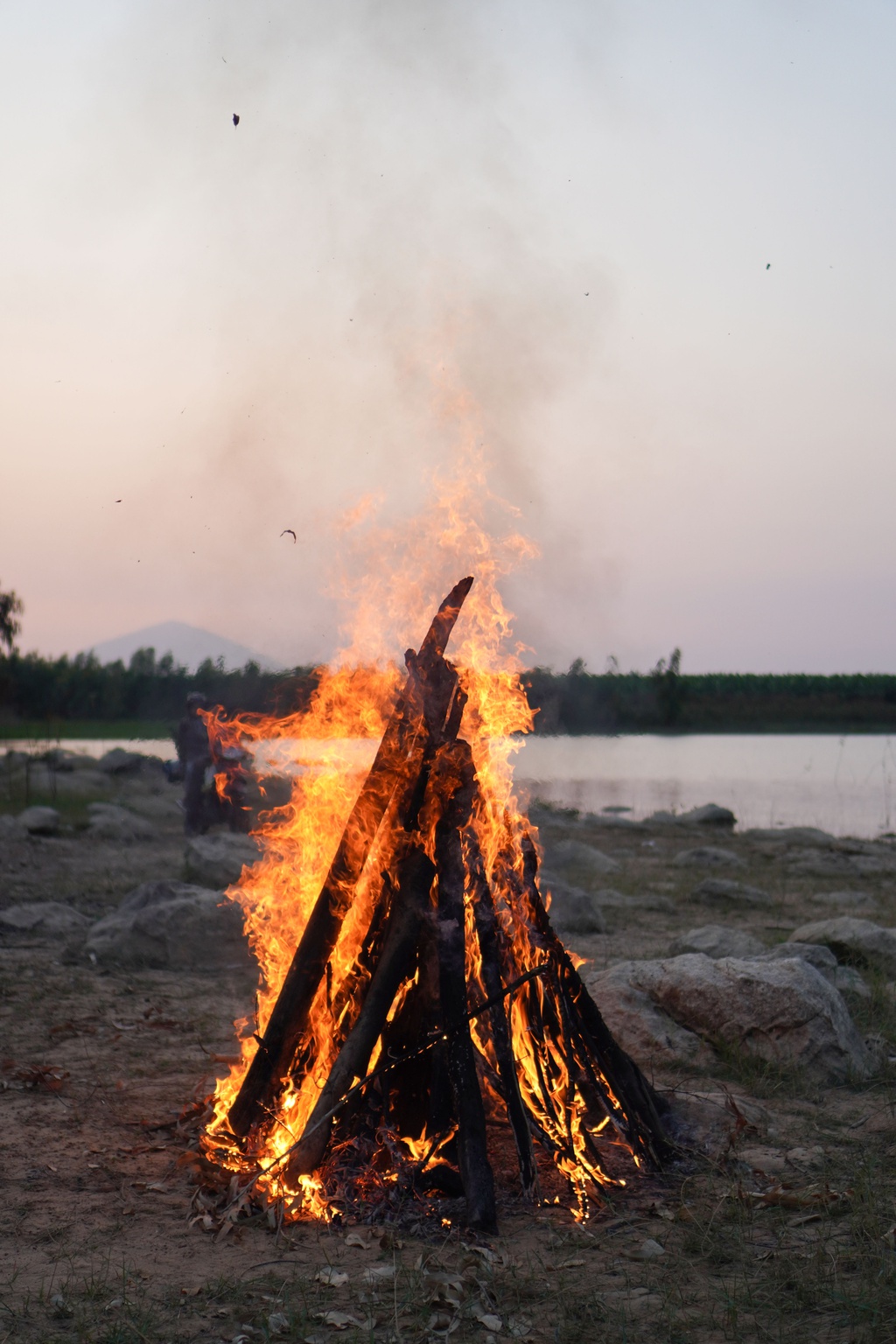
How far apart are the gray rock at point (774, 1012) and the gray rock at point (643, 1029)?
133 millimetres

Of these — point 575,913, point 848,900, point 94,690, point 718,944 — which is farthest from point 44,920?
point 94,690

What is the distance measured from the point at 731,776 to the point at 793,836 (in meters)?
17.0

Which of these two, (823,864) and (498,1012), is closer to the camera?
(498,1012)

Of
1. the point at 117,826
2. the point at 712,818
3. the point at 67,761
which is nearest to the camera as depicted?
the point at 117,826

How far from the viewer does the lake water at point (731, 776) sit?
26.4 m

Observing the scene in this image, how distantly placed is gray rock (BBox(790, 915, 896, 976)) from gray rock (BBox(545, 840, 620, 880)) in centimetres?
583

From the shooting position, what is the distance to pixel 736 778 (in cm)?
3553

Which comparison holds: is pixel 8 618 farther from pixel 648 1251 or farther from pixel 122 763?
pixel 648 1251

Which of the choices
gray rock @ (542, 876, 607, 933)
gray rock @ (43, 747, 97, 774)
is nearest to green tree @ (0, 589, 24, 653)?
gray rock @ (43, 747, 97, 774)

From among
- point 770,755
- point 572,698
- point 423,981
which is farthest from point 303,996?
point 770,755

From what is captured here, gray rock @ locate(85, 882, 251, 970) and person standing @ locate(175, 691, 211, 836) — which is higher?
person standing @ locate(175, 691, 211, 836)

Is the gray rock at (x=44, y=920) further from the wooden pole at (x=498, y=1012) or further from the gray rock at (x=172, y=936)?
the wooden pole at (x=498, y=1012)

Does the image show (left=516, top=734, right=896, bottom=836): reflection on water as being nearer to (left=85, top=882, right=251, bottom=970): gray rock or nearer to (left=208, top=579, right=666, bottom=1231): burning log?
(left=85, top=882, right=251, bottom=970): gray rock

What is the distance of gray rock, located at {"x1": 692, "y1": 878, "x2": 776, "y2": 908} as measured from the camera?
12.9m
